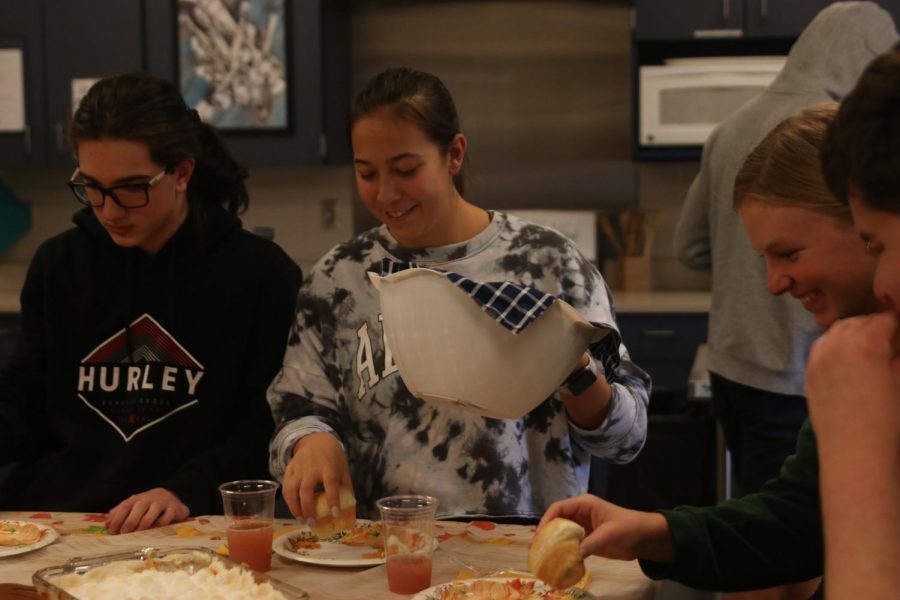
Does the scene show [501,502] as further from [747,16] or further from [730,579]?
[747,16]

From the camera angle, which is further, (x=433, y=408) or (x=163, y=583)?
(x=433, y=408)

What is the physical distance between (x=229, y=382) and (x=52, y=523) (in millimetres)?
411

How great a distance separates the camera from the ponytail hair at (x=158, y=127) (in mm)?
1950

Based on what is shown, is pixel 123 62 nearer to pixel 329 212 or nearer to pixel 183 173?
pixel 329 212

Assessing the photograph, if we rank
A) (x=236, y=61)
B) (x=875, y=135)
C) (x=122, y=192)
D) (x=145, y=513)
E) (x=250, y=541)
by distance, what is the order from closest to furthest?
1. (x=875, y=135)
2. (x=250, y=541)
3. (x=145, y=513)
4. (x=122, y=192)
5. (x=236, y=61)

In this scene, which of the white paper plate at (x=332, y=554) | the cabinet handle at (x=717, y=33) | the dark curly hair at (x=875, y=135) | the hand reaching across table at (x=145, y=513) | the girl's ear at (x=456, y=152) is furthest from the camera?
the cabinet handle at (x=717, y=33)

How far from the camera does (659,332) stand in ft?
13.1

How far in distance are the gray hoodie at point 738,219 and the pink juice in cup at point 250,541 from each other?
151cm

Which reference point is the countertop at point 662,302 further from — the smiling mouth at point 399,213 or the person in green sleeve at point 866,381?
the person in green sleeve at point 866,381

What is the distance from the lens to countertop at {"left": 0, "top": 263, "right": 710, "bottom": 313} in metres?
3.97

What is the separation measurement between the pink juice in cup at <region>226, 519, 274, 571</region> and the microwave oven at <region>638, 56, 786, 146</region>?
3.04 metres

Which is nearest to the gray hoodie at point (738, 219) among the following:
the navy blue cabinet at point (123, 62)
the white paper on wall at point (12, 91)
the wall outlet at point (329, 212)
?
the navy blue cabinet at point (123, 62)

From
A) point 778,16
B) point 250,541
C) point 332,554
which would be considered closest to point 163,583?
point 250,541

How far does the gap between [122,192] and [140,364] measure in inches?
11.8
